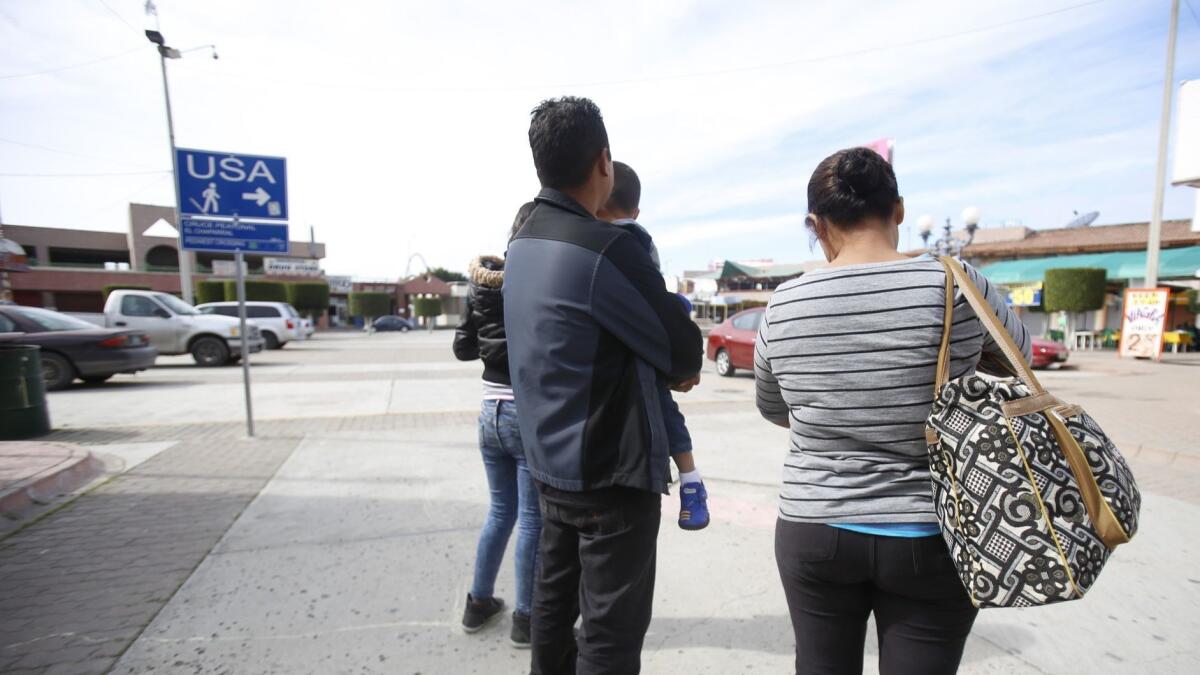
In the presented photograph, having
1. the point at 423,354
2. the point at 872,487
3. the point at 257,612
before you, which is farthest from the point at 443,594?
the point at 423,354

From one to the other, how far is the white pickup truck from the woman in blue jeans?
12.9 meters

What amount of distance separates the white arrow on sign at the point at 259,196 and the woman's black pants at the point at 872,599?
6190 mm

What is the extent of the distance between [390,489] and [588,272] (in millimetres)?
3740

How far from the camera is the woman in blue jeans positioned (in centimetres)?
233

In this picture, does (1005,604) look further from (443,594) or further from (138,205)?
(138,205)

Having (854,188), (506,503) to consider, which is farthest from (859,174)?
(506,503)

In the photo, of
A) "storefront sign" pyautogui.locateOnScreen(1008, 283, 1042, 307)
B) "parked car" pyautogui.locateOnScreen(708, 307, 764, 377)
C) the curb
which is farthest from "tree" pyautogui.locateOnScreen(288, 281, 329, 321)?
"storefront sign" pyautogui.locateOnScreen(1008, 283, 1042, 307)

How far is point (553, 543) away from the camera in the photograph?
1.74 meters

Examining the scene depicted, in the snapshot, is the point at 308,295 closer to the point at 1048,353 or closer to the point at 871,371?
the point at 1048,353

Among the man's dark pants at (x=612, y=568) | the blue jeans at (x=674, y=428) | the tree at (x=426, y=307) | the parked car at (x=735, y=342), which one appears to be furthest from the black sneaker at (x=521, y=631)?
the tree at (x=426, y=307)

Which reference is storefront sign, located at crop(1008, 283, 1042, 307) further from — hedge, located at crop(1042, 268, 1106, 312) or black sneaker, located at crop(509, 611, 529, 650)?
black sneaker, located at crop(509, 611, 529, 650)

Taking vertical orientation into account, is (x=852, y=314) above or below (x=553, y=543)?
above

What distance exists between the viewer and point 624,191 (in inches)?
87.4

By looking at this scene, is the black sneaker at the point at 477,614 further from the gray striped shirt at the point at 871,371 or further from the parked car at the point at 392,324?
the parked car at the point at 392,324
